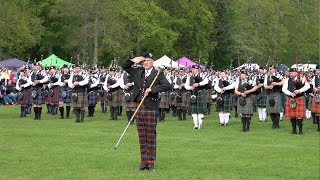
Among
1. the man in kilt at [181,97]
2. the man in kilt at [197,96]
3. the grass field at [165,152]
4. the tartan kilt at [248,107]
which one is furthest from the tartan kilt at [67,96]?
the tartan kilt at [248,107]

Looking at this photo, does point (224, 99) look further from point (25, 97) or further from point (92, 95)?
point (25, 97)

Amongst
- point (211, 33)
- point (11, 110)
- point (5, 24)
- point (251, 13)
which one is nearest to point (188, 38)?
point (211, 33)

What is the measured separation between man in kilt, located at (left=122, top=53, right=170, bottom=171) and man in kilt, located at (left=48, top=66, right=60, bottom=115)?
10935 millimetres

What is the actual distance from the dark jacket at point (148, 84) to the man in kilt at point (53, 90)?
35.6 ft

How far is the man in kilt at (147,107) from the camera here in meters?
9.74

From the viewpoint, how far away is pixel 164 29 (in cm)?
4278

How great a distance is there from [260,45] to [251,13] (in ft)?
8.77

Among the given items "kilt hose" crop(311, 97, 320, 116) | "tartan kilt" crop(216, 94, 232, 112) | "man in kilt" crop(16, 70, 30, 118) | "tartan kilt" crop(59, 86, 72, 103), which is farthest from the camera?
"man in kilt" crop(16, 70, 30, 118)

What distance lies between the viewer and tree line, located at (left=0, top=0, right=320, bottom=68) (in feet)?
139

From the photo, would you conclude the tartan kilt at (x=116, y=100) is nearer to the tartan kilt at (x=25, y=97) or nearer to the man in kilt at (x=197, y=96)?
the tartan kilt at (x=25, y=97)

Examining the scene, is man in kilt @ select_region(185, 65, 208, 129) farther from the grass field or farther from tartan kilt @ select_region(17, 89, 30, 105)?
tartan kilt @ select_region(17, 89, 30, 105)

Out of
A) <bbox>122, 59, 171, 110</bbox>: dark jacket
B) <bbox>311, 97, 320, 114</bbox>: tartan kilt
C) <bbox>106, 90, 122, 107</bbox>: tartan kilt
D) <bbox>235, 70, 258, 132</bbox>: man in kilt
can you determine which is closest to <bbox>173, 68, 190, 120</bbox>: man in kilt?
<bbox>106, 90, 122, 107</bbox>: tartan kilt

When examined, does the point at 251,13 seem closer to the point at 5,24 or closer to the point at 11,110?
the point at 5,24

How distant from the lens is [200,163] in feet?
34.0
